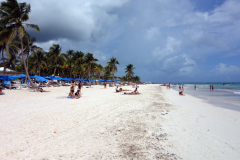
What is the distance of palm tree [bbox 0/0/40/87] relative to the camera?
17.9m

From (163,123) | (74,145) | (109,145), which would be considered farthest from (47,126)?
(163,123)

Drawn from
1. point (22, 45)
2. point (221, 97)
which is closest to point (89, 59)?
point (22, 45)

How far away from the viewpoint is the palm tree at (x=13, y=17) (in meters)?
17.9

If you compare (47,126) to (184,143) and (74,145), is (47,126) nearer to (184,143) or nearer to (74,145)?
(74,145)

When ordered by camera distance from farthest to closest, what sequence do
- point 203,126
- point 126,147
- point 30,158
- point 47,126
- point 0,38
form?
point 0,38, point 203,126, point 47,126, point 126,147, point 30,158

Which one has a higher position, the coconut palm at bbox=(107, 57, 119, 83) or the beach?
the coconut palm at bbox=(107, 57, 119, 83)

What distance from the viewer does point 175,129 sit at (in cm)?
461

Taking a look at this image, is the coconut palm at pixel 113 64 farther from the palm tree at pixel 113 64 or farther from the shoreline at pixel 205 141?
the shoreline at pixel 205 141

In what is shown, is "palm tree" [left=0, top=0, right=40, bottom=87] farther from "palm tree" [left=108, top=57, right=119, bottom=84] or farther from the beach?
"palm tree" [left=108, top=57, right=119, bottom=84]

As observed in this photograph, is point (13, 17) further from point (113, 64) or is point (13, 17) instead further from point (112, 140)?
point (113, 64)

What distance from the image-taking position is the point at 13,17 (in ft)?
59.7

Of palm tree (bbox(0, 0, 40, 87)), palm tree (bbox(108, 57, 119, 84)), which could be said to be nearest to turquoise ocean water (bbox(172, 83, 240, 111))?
palm tree (bbox(0, 0, 40, 87))

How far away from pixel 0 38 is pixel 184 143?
24834mm

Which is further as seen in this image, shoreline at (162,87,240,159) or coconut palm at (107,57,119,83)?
coconut palm at (107,57,119,83)
